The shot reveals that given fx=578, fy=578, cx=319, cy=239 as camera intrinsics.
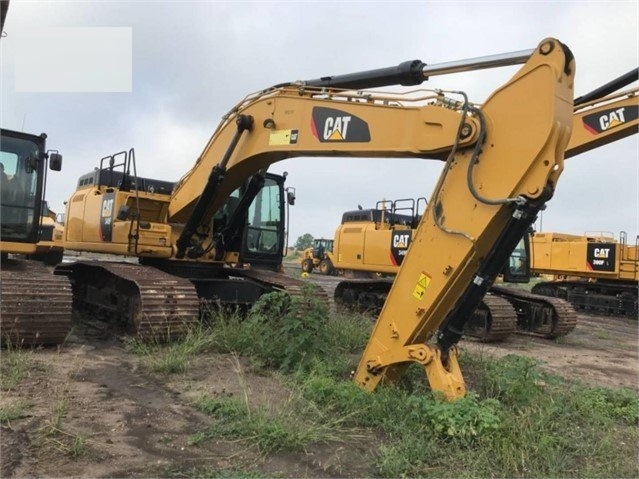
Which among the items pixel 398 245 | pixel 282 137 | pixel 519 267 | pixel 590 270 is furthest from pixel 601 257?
pixel 282 137

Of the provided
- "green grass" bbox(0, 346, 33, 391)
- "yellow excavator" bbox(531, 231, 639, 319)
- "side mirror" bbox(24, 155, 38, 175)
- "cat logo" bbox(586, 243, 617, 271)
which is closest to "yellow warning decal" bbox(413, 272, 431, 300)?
"green grass" bbox(0, 346, 33, 391)

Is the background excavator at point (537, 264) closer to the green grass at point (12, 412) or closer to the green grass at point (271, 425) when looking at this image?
the green grass at point (271, 425)

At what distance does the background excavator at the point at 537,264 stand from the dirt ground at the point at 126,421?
3280mm

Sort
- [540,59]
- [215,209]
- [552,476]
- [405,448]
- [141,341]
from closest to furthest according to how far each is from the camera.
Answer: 1. [552,476]
2. [405,448]
3. [540,59]
4. [141,341]
5. [215,209]

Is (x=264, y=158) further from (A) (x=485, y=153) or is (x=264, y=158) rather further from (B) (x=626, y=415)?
(B) (x=626, y=415)

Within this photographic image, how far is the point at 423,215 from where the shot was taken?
5066mm

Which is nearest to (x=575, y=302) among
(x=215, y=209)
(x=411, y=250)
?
(x=215, y=209)

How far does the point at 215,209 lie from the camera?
318 inches

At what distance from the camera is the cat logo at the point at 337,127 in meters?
5.71

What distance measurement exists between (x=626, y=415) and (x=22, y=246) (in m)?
6.84

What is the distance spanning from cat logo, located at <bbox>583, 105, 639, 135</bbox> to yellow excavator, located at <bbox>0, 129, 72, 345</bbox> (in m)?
7.17

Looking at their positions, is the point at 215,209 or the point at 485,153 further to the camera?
the point at 215,209

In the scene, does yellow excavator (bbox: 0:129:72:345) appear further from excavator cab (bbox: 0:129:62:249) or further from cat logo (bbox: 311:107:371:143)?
cat logo (bbox: 311:107:371:143)

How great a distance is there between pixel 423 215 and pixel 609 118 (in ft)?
14.5
